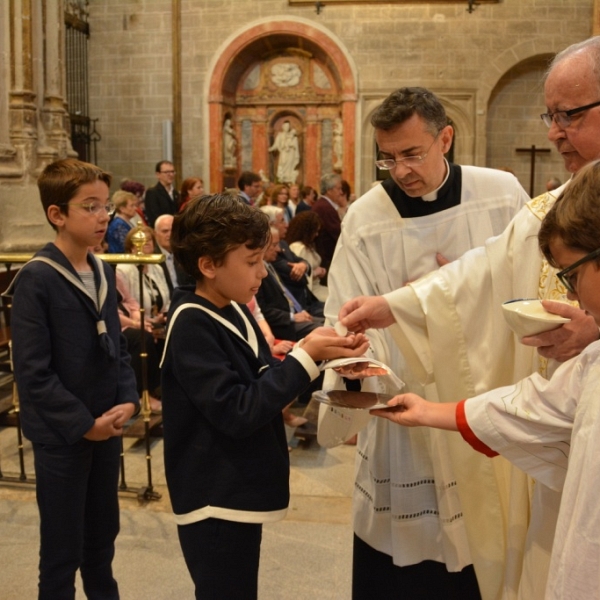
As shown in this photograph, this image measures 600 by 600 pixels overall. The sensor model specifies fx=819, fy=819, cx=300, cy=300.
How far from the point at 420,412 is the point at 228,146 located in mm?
13532

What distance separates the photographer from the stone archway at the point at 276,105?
14.5 m

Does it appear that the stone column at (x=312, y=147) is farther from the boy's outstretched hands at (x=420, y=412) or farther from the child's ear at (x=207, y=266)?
the boy's outstretched hands at (x=420, y=412)

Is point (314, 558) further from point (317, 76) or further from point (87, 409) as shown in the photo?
point (317, 76)

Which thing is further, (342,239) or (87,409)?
(342,239)

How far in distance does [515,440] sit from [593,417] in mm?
305

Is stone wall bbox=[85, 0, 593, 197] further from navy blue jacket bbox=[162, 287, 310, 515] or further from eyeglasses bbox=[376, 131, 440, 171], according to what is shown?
navy blue jacket bbox=[162, 287, 310, 515]

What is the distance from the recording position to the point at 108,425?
99.5 inches

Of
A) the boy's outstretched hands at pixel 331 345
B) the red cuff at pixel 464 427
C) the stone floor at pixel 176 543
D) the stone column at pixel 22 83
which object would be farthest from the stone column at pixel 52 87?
the red cuff at pixel 464 427

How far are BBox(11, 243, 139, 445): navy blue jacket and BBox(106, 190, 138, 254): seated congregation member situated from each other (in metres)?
4.28

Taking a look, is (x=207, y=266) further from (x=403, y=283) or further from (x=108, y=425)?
(x=403, y=283)

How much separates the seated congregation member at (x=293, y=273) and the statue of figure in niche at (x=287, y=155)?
8201mm

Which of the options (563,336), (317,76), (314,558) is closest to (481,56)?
(317,76)

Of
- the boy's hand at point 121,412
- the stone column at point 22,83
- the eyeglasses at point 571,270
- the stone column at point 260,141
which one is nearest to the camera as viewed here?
the eyeglasses at point 571,270

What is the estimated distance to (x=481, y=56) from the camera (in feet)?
46.2
